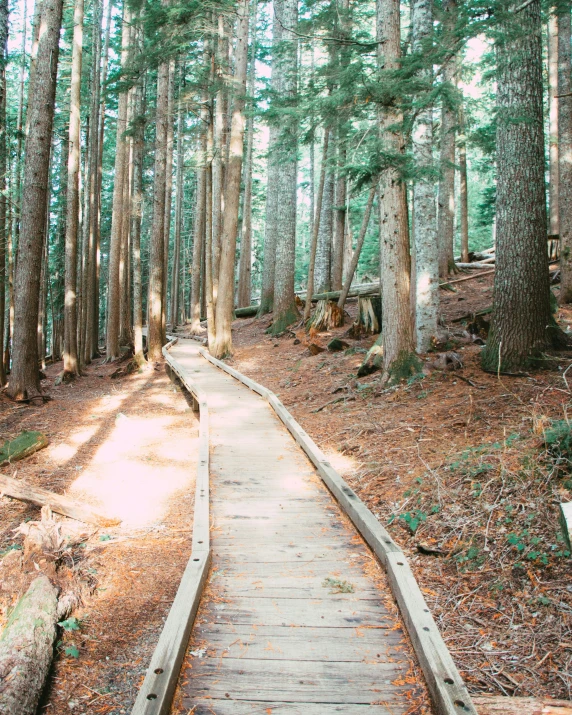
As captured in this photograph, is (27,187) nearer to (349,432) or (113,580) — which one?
(349,432)

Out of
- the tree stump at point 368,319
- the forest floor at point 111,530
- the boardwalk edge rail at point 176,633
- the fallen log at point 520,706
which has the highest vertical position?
the tree stump at point 368,319

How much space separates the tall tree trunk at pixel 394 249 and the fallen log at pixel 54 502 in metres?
5.40

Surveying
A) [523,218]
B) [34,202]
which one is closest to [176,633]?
[523,218]

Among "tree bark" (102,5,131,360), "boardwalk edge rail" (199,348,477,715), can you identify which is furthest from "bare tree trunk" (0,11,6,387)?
"boardwalk edge rail" (199,348,477,715)

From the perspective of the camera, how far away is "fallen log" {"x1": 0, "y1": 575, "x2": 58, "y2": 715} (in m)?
2.82

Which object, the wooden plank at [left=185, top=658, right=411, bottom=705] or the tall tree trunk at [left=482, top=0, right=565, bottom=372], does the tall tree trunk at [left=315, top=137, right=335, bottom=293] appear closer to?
the tall tree trunk at [left=482, top=0, right=565, bottom=372]

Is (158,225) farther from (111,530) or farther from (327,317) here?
(111,530)

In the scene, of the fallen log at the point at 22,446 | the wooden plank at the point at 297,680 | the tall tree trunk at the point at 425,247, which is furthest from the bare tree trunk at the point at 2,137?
the wooden plank at the point at 297,680

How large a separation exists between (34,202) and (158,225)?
580 cm

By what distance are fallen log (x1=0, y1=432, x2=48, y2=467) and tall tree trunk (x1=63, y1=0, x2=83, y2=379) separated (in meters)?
7.20

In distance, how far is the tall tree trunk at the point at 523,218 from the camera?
25.3ft

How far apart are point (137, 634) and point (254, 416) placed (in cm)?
583

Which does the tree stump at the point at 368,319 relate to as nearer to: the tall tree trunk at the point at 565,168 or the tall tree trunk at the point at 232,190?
the tall tree trunk at the point at 232,190

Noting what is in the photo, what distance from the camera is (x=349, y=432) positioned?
25.8ft
